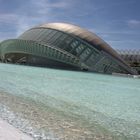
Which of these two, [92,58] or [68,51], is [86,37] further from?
[92,58]

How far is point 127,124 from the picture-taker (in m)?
10.6

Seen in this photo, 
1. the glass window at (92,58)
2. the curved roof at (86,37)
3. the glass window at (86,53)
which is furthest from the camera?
the curved roof at (86,37)

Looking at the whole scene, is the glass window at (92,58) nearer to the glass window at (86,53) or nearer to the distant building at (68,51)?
the distant building at (68,51)

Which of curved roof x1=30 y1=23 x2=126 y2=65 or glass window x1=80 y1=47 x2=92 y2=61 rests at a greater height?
curved roof x1=30 y1=23 x2=126 y2=65

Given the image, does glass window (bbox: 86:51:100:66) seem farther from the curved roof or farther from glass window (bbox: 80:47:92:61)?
the curved roof

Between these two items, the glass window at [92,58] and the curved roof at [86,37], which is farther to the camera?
the curved roof at [86,37]

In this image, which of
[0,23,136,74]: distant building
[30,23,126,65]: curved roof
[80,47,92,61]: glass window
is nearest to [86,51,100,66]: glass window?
[0,23,136,74]: distant building

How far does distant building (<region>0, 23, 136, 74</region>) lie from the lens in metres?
51.2

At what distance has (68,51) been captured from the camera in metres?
52.1

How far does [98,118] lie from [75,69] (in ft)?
133

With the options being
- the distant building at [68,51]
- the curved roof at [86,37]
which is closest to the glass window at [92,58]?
the distant building at [68,51]

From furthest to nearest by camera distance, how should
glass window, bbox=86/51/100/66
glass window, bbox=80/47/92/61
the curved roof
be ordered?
the curved roof → glass window, bbox=80/47/92/61 → glass window, bbox=86/51/100/66

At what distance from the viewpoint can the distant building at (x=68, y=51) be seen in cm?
5116

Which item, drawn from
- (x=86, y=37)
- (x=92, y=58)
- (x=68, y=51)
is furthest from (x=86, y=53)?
(x=86, y=37)
